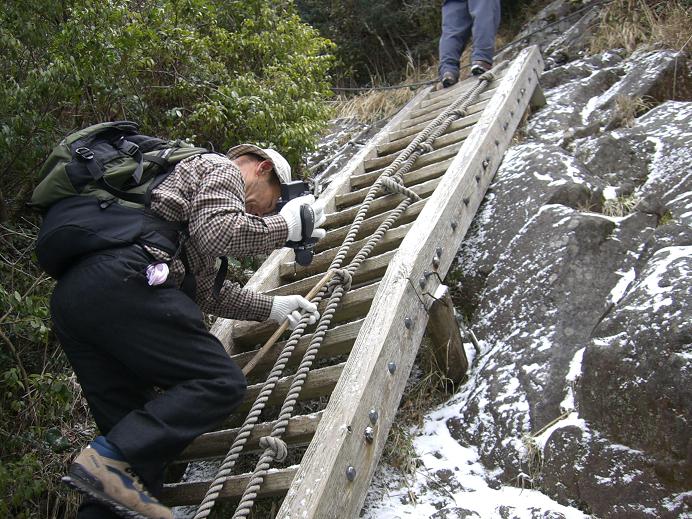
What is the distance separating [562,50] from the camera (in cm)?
654

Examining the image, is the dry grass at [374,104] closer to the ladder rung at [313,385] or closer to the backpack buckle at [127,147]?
the ladder rung at [313,385]

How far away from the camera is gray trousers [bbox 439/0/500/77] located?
5.91 metres

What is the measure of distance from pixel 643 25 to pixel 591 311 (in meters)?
4.48

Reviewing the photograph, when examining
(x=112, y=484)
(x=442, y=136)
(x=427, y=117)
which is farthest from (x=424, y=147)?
(x=112, y=484)

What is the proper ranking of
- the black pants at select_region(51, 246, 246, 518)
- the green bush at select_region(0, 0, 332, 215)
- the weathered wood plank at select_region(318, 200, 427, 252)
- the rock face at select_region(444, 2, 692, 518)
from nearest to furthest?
the black pants at select_region(51, 246, 246, 518) → the rock face at select_region(444, 2, 692, 518) → the green bush at select_region(0, 0, 332, 215) → the weathered wood plank at select_region(318, 200, 427, 252)

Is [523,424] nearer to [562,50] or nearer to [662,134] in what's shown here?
[662,134]

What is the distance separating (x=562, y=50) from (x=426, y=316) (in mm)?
4871

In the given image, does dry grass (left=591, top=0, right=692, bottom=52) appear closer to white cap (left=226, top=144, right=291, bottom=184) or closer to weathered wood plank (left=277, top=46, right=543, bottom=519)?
weathered wood plank (left=277, top=46, right=543, bottom=519)

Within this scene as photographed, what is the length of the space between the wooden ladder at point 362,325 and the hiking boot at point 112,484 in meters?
0.40

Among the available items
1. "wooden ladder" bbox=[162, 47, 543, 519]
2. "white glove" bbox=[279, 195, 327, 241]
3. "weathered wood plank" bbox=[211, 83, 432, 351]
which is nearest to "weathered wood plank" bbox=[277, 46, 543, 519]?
"wooden ladder" bbox=[162, 47, 543, 519]

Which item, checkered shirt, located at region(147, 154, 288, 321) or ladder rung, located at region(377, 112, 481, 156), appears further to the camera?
ladder rung, located at region(377, 112, 481, 156)

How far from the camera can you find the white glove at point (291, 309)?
9.14ft

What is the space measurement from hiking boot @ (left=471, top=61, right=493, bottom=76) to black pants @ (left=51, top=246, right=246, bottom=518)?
4.52m

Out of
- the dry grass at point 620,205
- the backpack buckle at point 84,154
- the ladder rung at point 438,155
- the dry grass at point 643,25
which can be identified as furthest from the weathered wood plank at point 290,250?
the dry grass at point 643,25
